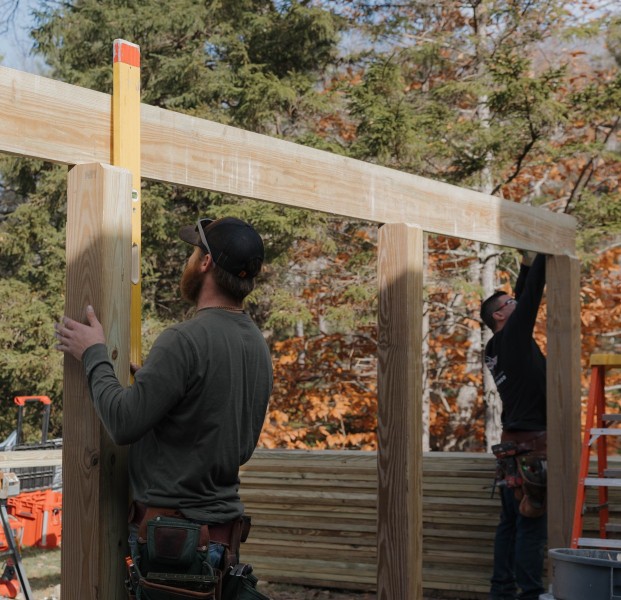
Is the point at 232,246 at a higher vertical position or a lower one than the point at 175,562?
higher

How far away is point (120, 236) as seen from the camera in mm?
2738

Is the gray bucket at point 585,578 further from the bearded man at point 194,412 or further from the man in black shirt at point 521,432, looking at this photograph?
the bearded man at point 194,412

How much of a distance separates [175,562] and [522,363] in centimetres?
333

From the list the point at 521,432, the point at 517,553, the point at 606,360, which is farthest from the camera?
the point at 521,432

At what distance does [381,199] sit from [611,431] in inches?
68.5

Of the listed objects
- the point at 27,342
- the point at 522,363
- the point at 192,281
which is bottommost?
the point at 522,363

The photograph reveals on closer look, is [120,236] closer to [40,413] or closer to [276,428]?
[276,428]

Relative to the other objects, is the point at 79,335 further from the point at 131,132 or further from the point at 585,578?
the point at 585,578

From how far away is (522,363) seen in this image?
17.3ft

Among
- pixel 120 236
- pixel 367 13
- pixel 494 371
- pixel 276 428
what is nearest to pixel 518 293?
pixel 494 371

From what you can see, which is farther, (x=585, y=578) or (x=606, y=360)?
(x=606, y=360)

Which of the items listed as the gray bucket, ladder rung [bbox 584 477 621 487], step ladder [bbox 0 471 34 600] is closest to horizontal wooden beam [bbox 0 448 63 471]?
step ladder [bbox 0 471 34 600]

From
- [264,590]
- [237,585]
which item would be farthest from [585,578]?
[264,590]

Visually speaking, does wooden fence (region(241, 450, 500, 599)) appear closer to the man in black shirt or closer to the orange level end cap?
the man in black shirt
